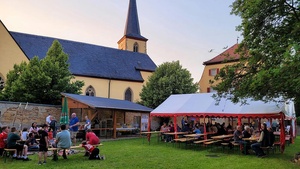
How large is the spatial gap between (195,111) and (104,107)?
226 inches

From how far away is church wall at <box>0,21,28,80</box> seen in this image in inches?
1103

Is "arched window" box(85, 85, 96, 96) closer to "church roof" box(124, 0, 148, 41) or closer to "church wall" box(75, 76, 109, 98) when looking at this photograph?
"church wall" box(75, 76, 109, 98)

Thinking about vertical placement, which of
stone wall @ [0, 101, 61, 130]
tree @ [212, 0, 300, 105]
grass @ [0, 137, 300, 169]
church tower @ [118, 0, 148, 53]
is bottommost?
grass @ [0, 137, 300, 169]

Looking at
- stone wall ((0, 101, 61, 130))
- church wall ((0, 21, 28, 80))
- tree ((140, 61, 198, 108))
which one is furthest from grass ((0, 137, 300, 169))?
church wall ((0, 21, 28, 80))

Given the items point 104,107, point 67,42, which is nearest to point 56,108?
point 104,107

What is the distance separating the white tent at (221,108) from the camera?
12938mm

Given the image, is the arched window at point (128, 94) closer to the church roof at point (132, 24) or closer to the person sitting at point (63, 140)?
the church roof at point (132, 24)

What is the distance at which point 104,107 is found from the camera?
697 inches

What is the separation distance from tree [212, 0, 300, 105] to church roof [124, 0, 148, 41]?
39336mm

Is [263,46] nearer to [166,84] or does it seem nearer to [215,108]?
[215,108]

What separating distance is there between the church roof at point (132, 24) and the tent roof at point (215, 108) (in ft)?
108

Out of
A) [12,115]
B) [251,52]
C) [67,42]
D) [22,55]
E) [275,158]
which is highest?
[67,42]

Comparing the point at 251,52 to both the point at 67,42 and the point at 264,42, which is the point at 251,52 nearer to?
the point at 264,42

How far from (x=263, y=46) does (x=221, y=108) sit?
5.95 metres
